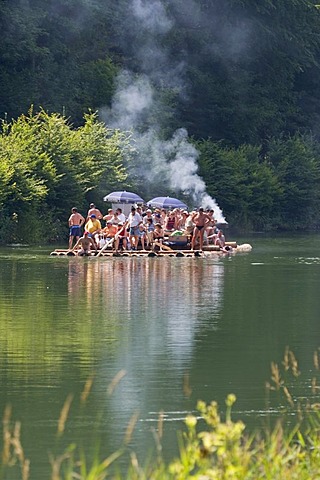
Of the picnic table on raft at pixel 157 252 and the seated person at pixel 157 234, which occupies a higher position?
the seated person at pixel 157 234

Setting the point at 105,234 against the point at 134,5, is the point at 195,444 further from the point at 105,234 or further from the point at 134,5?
the point at 134,5

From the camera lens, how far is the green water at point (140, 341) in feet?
41.9

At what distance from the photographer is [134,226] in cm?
3728

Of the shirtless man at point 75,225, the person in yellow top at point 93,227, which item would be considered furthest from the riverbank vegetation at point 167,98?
the person in yellow top at point 93,227

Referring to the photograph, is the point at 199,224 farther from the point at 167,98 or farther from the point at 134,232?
the point at 167,98

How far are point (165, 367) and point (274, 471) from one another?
24.7 feet

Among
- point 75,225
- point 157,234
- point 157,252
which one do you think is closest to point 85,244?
point 157,252

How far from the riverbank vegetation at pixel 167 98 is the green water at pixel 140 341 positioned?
54.4 feet

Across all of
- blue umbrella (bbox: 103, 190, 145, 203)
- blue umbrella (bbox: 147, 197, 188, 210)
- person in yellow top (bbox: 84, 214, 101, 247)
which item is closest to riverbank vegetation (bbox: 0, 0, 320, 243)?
blue umbrella (bbox: 103, 190, 145, 203)

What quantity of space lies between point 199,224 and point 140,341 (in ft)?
65.4

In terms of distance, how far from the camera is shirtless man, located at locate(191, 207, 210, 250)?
125 ft

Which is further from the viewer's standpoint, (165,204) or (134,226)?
(165,204)

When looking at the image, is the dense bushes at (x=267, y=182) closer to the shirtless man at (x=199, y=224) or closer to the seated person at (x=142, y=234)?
the shirtless man at (x=199, y=224)

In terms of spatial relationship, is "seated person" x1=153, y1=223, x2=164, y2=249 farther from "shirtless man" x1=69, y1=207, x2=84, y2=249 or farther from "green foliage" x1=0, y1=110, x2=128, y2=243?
"green foliage" x1=0, y1=110, x2=128, y2=243
